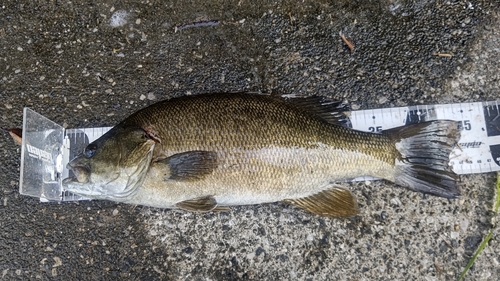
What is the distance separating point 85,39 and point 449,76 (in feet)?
9.69

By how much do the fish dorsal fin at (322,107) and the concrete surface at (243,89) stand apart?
0.29 metres

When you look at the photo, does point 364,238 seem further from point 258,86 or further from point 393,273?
point 258,86

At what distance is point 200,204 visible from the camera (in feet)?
7.74

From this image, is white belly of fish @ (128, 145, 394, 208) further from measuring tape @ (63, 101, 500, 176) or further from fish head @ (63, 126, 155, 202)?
measuring tape @ (63, 101, 500, 176)

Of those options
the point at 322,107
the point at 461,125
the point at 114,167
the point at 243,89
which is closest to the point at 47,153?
the point at 114,167

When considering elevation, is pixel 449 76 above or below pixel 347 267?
above

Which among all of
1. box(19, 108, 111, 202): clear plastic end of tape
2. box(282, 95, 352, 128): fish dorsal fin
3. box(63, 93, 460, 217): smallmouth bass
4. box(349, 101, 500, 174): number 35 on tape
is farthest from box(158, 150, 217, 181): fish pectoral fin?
box(349, 101, 500, 174): number 35 on tape

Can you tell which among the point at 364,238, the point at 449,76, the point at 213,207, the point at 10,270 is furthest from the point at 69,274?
the point at 449,76

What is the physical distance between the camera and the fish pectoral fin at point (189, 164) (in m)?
2.26

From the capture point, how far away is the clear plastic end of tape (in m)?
2.61

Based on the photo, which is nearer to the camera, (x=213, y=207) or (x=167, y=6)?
(x=213, y=207)

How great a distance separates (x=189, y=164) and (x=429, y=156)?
5.29 ft

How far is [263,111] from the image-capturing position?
2.40m

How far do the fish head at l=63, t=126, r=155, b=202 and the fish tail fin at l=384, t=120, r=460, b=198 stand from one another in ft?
5.54
